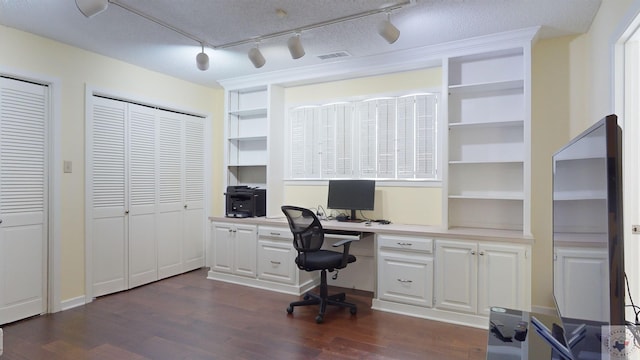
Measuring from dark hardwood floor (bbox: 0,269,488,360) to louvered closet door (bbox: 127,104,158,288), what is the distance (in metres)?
0.50

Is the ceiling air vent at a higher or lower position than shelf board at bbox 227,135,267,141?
higher

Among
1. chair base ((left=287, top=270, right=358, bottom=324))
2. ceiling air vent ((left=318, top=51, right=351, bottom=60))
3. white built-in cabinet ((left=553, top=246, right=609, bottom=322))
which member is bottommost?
chair base ((left=287, top=270, right=358, bottom=324))

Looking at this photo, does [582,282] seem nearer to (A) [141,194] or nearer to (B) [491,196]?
(B) [491,196]

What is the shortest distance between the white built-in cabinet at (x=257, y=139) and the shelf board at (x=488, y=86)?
2118 mm

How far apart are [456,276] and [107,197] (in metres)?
3.67

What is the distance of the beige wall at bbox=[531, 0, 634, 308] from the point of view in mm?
3154

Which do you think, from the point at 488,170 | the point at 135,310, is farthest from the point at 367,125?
the point at 135,310

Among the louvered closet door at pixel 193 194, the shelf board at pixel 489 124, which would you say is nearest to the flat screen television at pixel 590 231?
the shelf board at pixel 489 124

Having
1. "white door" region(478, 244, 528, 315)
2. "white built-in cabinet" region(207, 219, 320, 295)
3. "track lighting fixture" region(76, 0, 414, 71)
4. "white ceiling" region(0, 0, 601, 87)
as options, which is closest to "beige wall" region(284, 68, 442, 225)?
"white ceiling" region(0, 0, 601, 87)

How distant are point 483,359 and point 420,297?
87 centimetres

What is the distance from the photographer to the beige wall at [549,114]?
3.15m

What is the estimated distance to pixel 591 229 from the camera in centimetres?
104

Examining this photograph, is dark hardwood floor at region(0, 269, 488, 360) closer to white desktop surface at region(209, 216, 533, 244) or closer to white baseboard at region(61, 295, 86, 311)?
white baseboard at region(61, 295, 86, 311)

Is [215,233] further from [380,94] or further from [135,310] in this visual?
[380,94]
